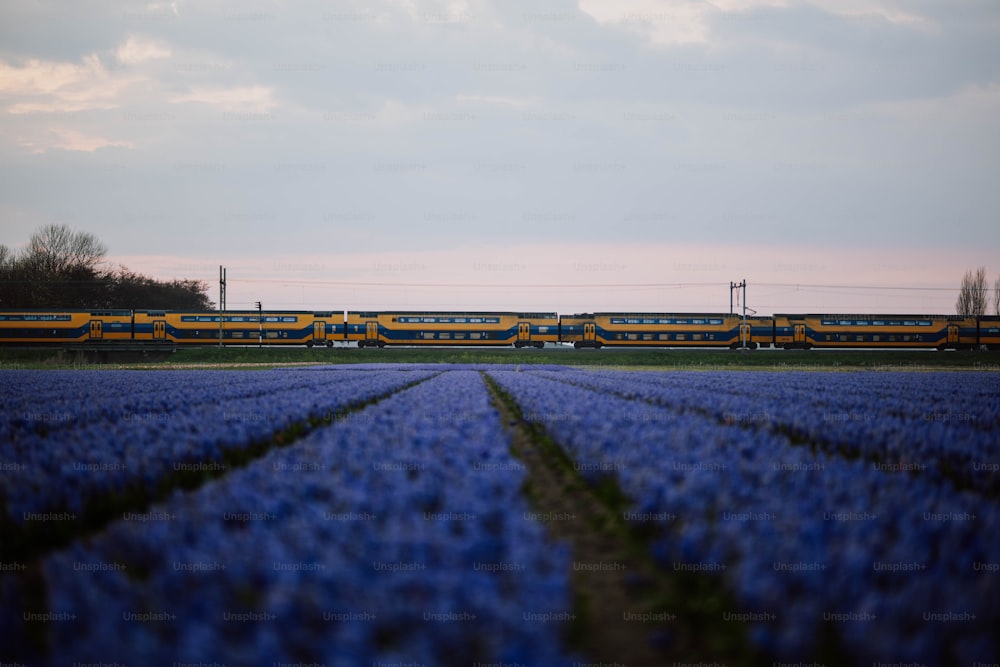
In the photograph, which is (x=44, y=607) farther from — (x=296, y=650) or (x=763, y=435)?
(x=763, y=435)

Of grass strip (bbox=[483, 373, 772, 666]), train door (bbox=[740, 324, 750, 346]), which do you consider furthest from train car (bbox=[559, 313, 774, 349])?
grass strip (bbox=[483, 373, 772, 666])

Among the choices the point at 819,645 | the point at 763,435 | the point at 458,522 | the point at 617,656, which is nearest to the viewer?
the point at 819,645

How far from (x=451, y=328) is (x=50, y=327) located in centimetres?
3917

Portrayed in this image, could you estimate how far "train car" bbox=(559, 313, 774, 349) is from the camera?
64438 millimetres

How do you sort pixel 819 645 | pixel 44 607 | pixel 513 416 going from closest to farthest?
pixel 819 645 → pixel 44 607 → pixel 513 416

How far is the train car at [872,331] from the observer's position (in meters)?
65.0

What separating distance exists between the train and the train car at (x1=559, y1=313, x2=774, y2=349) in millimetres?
105

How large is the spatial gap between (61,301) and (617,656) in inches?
3887

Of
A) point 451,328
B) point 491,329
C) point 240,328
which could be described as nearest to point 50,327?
point 240,328

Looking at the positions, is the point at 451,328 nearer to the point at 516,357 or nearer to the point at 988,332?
the point at 516,357

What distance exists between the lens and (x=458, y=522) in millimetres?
3719

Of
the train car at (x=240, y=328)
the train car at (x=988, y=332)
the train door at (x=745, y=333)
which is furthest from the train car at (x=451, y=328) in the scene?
the train car at (x=988, y=332)

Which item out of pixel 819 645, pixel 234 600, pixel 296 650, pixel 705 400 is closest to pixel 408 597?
pixel 296 650

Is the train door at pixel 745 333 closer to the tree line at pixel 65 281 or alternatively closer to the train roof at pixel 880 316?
the train roof at pixel 880 316
